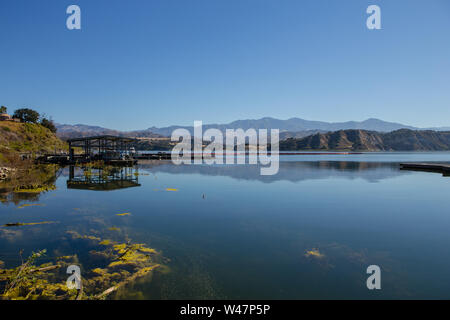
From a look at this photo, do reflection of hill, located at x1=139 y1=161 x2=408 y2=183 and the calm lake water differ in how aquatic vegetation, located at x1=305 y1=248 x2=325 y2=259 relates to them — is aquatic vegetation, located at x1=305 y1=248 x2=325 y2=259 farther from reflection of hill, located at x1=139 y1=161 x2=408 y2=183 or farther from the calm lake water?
reflection of hill, located at x1=139 y1=161 x2=408 y2=183

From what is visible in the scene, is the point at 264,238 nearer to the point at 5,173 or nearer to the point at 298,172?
the point at 298,172

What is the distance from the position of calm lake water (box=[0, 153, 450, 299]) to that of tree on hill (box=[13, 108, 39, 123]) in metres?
73.7

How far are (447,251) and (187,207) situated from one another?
1432cm

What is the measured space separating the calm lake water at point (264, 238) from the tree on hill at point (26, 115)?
73.7 meters

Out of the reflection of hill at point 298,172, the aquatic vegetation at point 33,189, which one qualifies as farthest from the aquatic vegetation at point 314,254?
the aquatic vegetation at point 33,189

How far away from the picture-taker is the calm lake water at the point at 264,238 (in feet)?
24.8

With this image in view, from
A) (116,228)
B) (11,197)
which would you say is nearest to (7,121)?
(11,197)

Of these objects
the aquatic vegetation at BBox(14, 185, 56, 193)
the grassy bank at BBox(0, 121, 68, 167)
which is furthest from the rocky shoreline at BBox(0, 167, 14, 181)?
the grassy bank at BBox(0, 121, 68, 167)

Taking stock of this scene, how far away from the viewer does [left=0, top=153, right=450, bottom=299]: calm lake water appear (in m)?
7.56

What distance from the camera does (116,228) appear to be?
13.1 metres

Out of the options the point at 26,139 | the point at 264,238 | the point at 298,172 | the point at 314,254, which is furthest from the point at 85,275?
the point at 26,139

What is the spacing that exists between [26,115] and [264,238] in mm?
94427

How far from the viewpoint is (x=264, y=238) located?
11680mm
